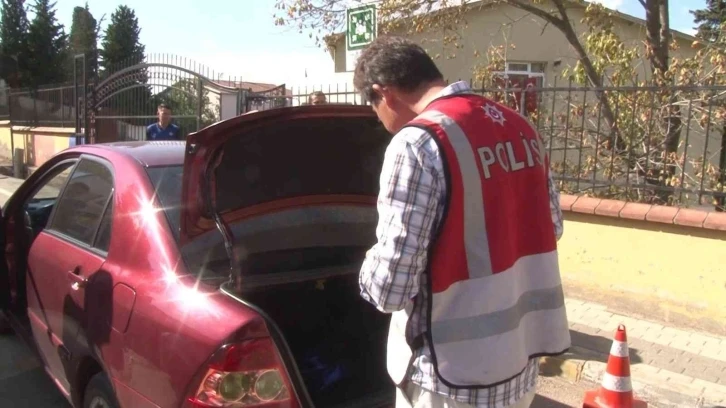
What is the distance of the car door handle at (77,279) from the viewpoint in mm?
2831

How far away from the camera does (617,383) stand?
3297 mm

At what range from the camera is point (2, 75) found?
1543 inches

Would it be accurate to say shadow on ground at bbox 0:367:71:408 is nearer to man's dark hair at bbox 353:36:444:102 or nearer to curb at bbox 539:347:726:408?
man's dark hair at bbox 353:36:444:102

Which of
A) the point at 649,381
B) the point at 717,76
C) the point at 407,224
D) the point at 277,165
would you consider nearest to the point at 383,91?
the point at 407,224

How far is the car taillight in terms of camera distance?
2.10m

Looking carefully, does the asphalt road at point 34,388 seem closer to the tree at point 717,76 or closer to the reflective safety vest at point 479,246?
the tree at point 717,76

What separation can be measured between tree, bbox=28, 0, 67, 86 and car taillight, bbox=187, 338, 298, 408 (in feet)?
138

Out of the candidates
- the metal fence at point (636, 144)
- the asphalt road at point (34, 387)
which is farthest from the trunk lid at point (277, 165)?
the metal fence at point (636, 144)

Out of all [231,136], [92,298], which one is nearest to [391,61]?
[231,136]

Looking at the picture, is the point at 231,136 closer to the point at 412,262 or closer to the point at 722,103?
the point at 412,262

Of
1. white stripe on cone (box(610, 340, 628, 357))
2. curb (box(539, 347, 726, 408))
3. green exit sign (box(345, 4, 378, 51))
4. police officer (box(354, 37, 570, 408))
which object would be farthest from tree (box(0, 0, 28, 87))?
police officer (box(354, 37, 570, 408))

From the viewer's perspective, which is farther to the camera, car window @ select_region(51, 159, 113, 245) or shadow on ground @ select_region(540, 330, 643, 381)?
shadow on ground @ select_region(540, 330, 643, 381)

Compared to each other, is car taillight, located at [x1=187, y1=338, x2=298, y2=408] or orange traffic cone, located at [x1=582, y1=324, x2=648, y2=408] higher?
car taillight, located at [x1=187, y1=338, x2=298, y2=408]

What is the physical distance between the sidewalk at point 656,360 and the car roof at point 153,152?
2870 millimetres
